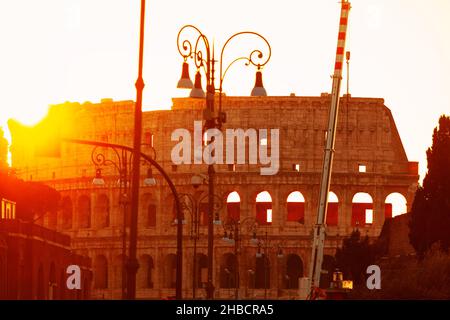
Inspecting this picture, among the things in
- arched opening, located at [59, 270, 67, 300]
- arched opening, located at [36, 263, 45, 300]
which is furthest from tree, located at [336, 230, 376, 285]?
arched opening, located at [36, 263, 45, 300]

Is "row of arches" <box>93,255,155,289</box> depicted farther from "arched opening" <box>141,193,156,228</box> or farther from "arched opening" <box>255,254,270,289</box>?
"arched opening" <box>255,254,270,289</box>

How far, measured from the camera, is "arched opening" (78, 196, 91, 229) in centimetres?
14988

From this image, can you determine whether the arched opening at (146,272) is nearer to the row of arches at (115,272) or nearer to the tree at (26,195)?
the row of arches at (115,272)

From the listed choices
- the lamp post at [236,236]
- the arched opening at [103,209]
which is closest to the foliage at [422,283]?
the lamp post at [236,236]

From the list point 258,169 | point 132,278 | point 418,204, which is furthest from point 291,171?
point 132,278

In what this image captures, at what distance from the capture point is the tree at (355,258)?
92.4 meters

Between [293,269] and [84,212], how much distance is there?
22036 millimetres

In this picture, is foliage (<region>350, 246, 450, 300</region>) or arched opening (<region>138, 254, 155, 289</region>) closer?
foliage (<region>350, 246, 450, 300</region>)

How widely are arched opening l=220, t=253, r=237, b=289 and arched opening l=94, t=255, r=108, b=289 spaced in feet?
38.2

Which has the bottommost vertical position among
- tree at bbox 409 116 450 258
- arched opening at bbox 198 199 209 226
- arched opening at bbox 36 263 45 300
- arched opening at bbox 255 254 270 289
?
arched opening at bbox 36 263 45 300

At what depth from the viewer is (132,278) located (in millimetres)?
33469

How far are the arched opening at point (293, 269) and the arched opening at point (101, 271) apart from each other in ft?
56.4

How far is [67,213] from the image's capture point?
151 meters
